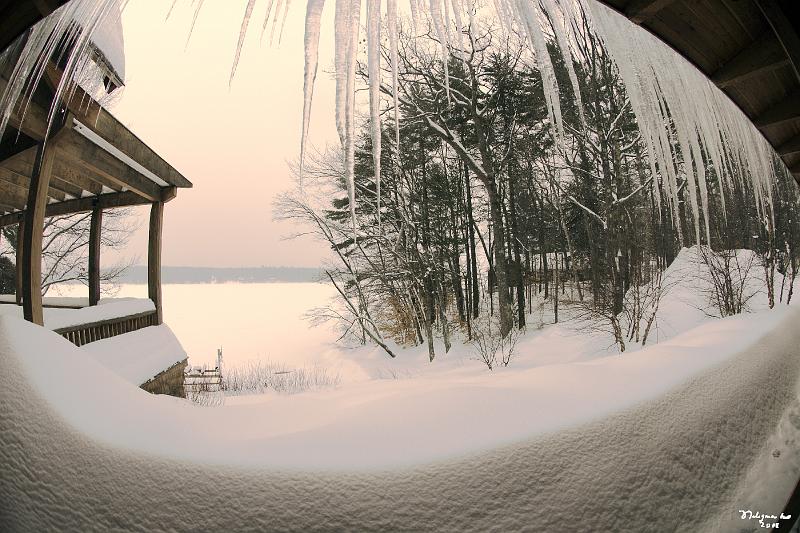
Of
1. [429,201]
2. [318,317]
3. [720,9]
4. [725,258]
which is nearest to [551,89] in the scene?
[720,9]

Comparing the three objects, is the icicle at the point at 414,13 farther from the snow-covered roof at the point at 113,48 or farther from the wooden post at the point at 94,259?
the wooden post at the point at 94,259

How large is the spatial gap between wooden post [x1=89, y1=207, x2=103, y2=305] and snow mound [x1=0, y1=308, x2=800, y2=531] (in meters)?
5.43

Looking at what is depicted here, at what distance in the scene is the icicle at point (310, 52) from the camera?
0.95m

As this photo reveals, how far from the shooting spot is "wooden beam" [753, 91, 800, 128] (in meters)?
1.55

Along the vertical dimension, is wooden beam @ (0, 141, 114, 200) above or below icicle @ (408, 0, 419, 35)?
above

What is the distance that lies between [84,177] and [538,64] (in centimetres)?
588

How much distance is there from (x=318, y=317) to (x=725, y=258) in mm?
13272

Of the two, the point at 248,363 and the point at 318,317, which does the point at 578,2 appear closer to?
the point at 318,317

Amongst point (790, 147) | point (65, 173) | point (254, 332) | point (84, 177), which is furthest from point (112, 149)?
point (254, 332)

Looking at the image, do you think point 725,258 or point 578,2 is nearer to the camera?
point 578,2

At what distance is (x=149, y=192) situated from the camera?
18.9 ft

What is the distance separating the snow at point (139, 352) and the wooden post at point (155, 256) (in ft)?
1.59

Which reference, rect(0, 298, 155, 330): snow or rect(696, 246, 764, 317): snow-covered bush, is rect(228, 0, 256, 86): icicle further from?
rect(696, 246, 764, 317): snow-covered bush

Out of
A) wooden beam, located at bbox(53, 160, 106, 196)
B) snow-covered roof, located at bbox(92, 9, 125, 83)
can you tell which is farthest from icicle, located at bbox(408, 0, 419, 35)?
wooden beam, located at bbox(53, 160, 106, 196)
